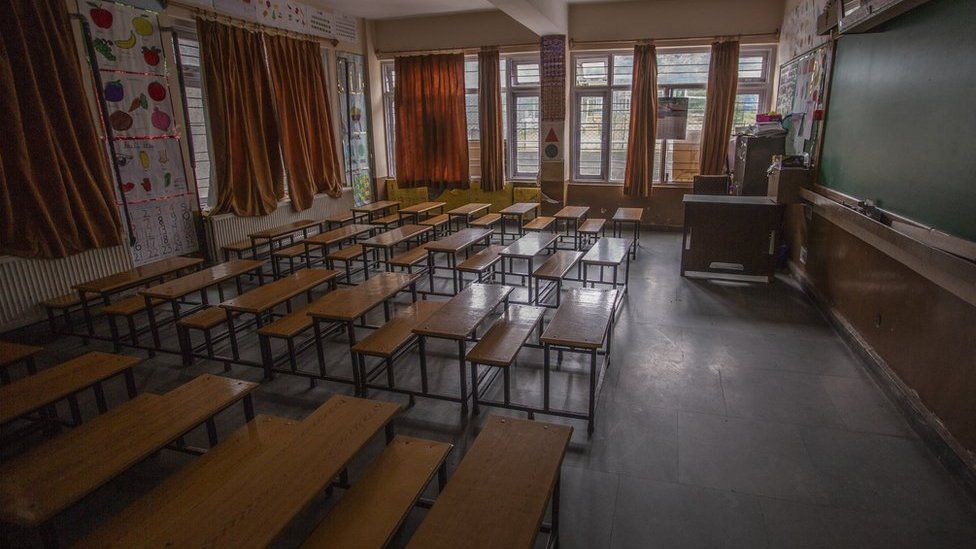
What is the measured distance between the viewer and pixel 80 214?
420cm

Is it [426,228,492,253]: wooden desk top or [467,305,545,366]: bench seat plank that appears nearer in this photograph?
[467,305,545,366]: bench seat plank

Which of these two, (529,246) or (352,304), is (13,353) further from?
(529,246)

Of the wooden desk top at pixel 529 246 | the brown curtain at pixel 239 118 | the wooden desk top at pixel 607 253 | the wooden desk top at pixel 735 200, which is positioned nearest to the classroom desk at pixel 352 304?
the wooden desk top at pixel 529 246

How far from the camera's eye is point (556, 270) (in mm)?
3898

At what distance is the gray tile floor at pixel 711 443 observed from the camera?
1.98 m

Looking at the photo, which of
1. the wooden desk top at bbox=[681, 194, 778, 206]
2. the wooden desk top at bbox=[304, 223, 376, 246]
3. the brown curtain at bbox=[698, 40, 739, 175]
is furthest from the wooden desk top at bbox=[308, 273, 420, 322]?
the brown curtain at bbox=[698, 40, 739, 175]

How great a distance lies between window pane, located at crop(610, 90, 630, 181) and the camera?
7.14 metres

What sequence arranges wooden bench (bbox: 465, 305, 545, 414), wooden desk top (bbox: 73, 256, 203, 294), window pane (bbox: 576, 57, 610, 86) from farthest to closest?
window pane (bbox: 576, 57, 610, 86) → wooden desk top (bbox: 73, 256, 203, 294) → wooden bench (bbox: 465, 305, 545, 414)

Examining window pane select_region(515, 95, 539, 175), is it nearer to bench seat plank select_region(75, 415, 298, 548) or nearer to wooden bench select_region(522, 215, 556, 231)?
wooden bench select_region(522, 215, 556, 231)

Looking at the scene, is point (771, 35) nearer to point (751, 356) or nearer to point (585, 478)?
point (751, 356)

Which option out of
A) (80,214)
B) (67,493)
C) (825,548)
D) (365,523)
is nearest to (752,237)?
(825,548)

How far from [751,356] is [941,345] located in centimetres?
105

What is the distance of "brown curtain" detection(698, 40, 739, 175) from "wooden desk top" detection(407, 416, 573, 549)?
5.75 m

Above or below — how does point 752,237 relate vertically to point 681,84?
below
